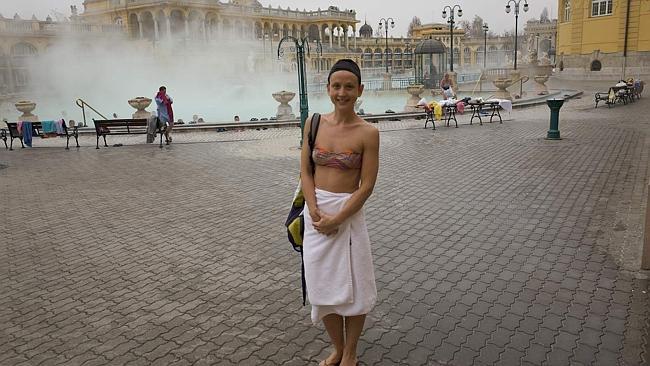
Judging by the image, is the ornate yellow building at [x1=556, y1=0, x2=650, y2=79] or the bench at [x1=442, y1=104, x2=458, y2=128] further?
the ornate yellow building at [x1=556, y1=0, x2=650, y2=79]

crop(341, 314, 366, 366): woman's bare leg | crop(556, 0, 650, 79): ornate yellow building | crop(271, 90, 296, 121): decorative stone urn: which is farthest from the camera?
crop(556, 0, 650, 79): ornate yellow building

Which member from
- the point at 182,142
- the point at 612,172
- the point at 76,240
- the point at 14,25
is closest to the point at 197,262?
the point at 76,240

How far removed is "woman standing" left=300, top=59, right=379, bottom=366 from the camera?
3.03m

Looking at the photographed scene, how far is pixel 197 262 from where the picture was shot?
542 centimetres

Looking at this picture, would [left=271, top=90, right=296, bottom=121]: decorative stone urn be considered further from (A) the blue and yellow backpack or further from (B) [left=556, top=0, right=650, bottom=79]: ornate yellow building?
(B) [left=556, top=0, right=650, bottom=79]: ornate yellow building

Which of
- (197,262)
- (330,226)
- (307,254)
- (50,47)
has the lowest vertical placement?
(197,262)

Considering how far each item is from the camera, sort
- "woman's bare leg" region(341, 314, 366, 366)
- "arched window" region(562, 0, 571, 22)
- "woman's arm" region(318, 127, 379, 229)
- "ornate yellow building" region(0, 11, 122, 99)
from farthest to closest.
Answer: "arched window" region(562, 0, 571, 22)
"ornate yellow building" region(0, 11, 122, 99)
"woman's bare leg" region(341, 314, 366, 366)
"woman's arm" region(318, 127, 379, 229)

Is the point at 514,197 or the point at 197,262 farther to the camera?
the point at 514,197

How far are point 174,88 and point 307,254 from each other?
119ft

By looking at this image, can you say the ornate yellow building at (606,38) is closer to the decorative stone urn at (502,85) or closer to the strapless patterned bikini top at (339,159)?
the decorative stone urn at (502,85)

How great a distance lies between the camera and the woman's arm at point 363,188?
2.99 m

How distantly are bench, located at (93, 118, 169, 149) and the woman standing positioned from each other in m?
12.2

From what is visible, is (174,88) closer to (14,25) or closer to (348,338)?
(14,25)

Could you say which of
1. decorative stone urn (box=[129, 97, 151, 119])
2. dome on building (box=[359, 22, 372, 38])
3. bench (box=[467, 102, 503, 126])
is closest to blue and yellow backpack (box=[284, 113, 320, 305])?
bench (box=[467, 102, 503, 126])
